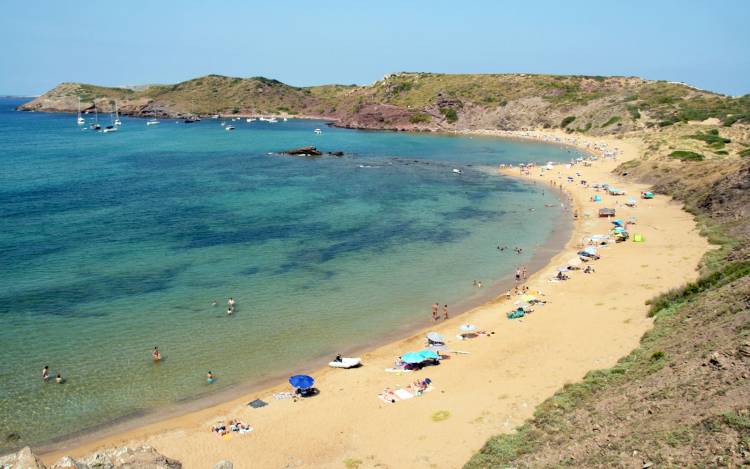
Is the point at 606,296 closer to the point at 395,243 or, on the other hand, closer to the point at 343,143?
the point at 395,243

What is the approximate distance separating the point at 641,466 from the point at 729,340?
8.20 metres

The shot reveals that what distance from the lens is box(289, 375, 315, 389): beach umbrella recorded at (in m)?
25.6

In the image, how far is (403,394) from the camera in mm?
25328

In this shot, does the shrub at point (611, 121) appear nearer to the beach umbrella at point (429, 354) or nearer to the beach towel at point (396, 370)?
the beach umbrella at point (429, 354)

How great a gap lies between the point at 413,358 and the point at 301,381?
19.7 feet

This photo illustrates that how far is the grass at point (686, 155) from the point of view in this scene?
246 ft

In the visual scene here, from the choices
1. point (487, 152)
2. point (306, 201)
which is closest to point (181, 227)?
point (306, 201)

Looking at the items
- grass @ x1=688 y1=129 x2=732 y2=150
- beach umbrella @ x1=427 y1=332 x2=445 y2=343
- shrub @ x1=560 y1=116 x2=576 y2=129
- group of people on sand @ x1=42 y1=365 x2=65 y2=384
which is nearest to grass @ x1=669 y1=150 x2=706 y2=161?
grass @ x1=688 y1=129 x2=732 y2=150

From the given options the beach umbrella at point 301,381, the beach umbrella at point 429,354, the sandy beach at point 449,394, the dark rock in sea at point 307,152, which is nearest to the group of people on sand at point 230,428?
the sandy beach at point 449,394

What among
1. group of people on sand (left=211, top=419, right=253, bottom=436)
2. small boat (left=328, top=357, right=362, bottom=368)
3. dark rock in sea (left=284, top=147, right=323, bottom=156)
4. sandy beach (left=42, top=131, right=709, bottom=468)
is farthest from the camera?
dark rock in sea (left=284, top=147, right=323, bottom=156)

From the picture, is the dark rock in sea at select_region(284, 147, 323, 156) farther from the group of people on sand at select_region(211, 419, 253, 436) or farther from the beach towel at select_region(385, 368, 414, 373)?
the group of people on sand at select_region(211, 419, 253, 436)

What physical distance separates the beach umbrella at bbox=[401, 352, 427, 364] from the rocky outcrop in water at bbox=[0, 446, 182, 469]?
12.0 metres

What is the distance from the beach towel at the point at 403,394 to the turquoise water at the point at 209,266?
6.31 m

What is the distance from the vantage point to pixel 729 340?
65.2 feet
